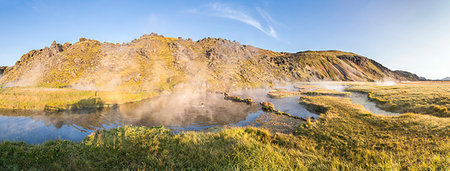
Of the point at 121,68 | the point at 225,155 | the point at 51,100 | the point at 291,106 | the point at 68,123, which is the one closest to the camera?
the point at 225,155

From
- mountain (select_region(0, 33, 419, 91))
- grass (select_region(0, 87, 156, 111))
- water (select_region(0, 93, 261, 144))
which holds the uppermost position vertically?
mountain (select_region(0, 33, 419, 91))

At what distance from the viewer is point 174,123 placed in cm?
2236

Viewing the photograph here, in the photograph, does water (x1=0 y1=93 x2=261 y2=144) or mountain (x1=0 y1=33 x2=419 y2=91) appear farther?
mountain (x1=0 y1=33 x2=419 y2=91)

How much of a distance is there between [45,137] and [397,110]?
2033 inches

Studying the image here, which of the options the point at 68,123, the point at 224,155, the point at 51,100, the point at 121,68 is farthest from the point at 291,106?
the point at 121,68

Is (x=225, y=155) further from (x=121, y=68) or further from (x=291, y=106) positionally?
(x=121, y=68)

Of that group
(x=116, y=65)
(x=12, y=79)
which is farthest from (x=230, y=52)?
(x=12, y=79)

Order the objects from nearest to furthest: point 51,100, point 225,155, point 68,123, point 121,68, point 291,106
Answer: point 225,155
point 68,123
point 51,100
point 291,106
point 121,68

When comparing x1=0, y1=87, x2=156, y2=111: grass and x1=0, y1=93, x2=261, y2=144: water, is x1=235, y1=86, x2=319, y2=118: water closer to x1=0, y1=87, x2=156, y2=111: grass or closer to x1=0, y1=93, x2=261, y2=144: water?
x1=0, y1=93, x2=261, y2=144: water

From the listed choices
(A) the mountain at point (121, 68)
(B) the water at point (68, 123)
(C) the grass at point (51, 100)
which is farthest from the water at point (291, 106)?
(C) the grass at point (51, 100)

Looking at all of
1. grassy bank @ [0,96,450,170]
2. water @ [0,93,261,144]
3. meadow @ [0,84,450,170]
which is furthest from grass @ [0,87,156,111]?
grassy bank @ [0,96,450,170]

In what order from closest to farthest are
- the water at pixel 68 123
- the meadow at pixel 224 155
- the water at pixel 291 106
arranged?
the meadow at pixel 224 155, the water at pixel 68 123, the water at pixel 291 106

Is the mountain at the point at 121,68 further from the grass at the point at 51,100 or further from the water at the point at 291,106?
the water at the point at 291,106

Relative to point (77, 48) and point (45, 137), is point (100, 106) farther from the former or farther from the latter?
point (77, 48)
